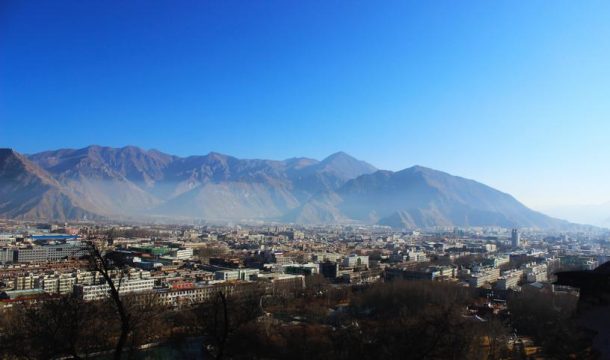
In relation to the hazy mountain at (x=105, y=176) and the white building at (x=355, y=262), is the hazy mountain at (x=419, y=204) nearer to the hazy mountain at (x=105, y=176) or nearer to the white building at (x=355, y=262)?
the hazy mountain at (x=105, y=176)

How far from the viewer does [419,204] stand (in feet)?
440

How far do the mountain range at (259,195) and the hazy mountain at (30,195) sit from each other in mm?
200

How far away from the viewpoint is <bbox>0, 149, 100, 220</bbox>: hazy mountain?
89.4 m

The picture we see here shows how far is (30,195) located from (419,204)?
90957 millimetres

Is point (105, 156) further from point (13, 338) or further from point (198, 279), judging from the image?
point (13, 338)

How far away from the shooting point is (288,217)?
134500 mm

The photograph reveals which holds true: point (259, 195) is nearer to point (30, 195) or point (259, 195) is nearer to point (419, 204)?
point (419, 204)

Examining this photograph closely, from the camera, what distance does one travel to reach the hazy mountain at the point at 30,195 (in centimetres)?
8944

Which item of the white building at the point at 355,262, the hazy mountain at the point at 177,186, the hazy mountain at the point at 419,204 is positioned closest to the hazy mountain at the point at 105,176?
the hazy mountain at the point at 177,186

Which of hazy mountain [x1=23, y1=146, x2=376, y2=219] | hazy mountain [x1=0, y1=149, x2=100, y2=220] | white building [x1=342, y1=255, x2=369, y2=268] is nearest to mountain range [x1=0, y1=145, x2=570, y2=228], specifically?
hazy mountain [x1=0, y1=149, x2=100, y2=220]

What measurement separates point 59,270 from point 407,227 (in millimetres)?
88489

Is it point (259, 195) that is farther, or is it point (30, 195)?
point (259, 195)

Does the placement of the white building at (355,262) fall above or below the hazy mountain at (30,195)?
below

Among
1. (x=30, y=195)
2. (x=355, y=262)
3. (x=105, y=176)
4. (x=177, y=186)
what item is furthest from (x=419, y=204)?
(x=355, y=262)
